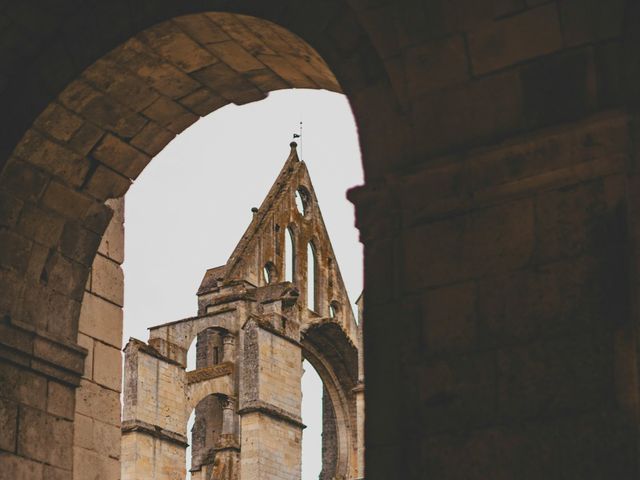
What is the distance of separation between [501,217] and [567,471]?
1.03m

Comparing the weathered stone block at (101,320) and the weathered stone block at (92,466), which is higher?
the weathered stone block at (101,320)

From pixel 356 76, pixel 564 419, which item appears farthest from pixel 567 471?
pixel 356 76

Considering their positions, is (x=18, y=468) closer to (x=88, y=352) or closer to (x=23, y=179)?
(x=88, y=352)

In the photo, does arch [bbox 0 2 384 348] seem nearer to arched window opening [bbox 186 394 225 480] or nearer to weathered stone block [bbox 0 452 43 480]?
weathered stone block [bbox 0 452 43 480]

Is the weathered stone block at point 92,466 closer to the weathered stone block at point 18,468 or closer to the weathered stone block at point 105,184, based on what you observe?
the weathered stone block at point 18,468

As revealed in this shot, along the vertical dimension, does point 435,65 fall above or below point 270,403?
below

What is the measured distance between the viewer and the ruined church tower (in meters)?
31.7

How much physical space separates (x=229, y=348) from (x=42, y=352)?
91.6 ft

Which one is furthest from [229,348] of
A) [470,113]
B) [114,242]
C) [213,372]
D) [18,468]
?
[470,113]

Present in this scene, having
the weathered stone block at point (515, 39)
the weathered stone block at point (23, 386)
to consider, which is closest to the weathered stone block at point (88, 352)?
the weathered stone block at point (23, 386)

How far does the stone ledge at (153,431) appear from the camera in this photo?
102 feet

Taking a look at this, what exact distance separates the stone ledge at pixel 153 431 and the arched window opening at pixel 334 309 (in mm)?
10574

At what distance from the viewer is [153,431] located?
31.6 m

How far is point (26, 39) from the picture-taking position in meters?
7.36
